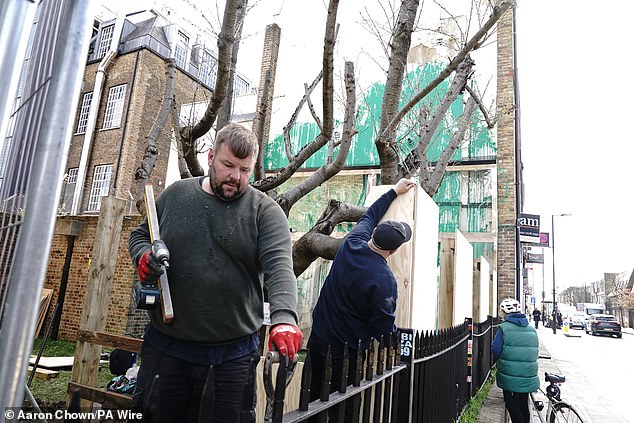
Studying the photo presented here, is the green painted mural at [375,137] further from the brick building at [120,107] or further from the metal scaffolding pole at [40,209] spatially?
the metal scaffolding pole at [40,209]

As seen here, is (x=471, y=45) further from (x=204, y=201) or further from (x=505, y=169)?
(x=505, y=169)

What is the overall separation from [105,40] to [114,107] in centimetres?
426

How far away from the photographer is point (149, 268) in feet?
6.75

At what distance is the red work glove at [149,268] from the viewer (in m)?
2.04

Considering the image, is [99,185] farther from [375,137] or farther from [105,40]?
[375,137]

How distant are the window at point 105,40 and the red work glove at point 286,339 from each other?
2370 centimetres

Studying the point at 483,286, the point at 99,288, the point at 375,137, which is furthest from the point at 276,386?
the point at 375,137

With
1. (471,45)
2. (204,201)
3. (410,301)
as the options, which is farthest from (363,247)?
(471,45)

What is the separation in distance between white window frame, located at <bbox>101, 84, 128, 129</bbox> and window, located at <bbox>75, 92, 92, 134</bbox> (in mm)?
925

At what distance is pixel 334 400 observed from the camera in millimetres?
1916

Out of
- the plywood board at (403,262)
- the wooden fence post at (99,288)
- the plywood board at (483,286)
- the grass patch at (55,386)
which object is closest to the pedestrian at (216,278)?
the plywood board at (403,262)

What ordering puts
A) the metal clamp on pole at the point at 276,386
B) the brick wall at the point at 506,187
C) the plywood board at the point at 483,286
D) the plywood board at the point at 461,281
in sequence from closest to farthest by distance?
the metal clamp on pole at the point at 276,386 → the plywood board at the point at 461,281 → the plywood board at the point at 483,286 → the brick wall at the point at 506,187

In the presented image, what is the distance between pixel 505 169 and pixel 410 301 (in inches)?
408

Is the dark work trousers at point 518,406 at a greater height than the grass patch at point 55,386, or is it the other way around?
the dark work trousers at point 518,406
